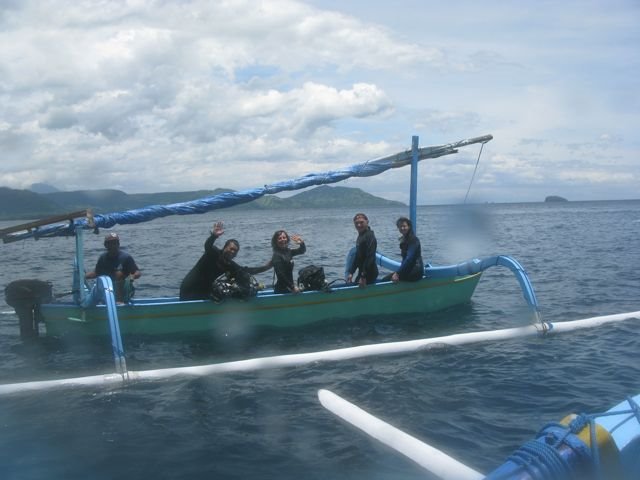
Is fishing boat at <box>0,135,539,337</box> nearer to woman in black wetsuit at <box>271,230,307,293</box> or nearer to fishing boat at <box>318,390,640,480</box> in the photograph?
woman in black wetsuit at <box>271,230,307,293</box>

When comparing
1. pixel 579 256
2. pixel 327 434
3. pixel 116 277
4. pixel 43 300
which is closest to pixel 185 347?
pixel 116 277

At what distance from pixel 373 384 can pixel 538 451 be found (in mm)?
4576

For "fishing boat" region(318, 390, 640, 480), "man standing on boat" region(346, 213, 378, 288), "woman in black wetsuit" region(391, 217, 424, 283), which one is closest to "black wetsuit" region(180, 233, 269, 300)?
"man standing on boat" region(346, 213, 378, 288)

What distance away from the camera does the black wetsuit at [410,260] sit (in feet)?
40.6

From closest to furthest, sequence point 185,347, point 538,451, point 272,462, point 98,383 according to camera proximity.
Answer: point 538,451 < point 272,462 < point 98,383 < point 185,347

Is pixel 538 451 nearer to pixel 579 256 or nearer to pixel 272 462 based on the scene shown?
pixel 272 462

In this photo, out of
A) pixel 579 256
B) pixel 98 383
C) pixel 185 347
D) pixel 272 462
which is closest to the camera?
pixel 272 462

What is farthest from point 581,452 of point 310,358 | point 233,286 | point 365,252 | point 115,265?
point 115,265

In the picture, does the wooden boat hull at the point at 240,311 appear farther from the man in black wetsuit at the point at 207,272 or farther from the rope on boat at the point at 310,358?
the rope on boat at the point at 310,358

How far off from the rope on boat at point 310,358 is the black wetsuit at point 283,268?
1.93 meters

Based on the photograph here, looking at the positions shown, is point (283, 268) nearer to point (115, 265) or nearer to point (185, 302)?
point (185, 302)

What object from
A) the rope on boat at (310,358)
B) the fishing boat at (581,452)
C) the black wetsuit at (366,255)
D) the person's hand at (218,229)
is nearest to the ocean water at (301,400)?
the rope on boat at (310,358)

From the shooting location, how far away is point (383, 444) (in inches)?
264

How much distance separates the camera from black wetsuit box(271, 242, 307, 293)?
11703 mm
